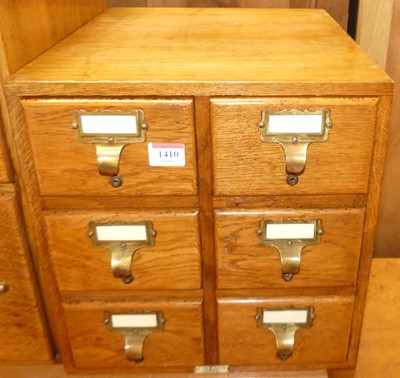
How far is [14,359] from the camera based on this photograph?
0.99m

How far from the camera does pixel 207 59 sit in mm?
858

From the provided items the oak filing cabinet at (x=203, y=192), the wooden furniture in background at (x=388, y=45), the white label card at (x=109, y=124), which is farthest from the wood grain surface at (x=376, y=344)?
the white label card at (x=109, y=124)

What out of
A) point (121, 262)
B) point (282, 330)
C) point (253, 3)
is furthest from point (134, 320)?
point (253, 3)

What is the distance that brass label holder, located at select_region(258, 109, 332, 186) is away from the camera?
2.49 ft

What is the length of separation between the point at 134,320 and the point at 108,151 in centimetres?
33

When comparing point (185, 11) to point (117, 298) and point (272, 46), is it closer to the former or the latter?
point (272, 46)

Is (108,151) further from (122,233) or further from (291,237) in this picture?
(291,237)

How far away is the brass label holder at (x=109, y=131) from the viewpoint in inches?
29.9

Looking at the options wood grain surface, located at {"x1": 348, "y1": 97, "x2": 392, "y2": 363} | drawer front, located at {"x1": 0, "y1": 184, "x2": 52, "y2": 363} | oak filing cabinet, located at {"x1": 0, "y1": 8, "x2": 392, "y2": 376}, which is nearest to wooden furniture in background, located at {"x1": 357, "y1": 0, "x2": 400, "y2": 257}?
oak filing cabinet, located at {"x1": 0, "y1": 8, "x2": 392, "y2": 376}

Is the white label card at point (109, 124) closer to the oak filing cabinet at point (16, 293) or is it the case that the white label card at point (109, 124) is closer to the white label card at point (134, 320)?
the oak filing cabinet at point (16, 293)

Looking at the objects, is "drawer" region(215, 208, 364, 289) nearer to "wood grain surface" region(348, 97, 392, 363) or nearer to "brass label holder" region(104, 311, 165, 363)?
"wood grain surface" region(348, 97, 392, 363)

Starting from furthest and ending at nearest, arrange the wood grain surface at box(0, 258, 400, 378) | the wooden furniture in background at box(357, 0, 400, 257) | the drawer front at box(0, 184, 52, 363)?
the wooden furniture in background at box(357, 0, 400, 257), the wood grain surface at box(0, 258, 400, 378), the drawer front at box(0, 184, 52, 363)

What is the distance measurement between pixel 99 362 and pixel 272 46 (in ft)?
2.14

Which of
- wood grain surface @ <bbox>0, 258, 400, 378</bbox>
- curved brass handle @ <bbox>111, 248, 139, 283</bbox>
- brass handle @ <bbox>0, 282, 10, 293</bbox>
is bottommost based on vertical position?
wood grain surface @ <bbox>0, 258, 400, 378</bbox>
